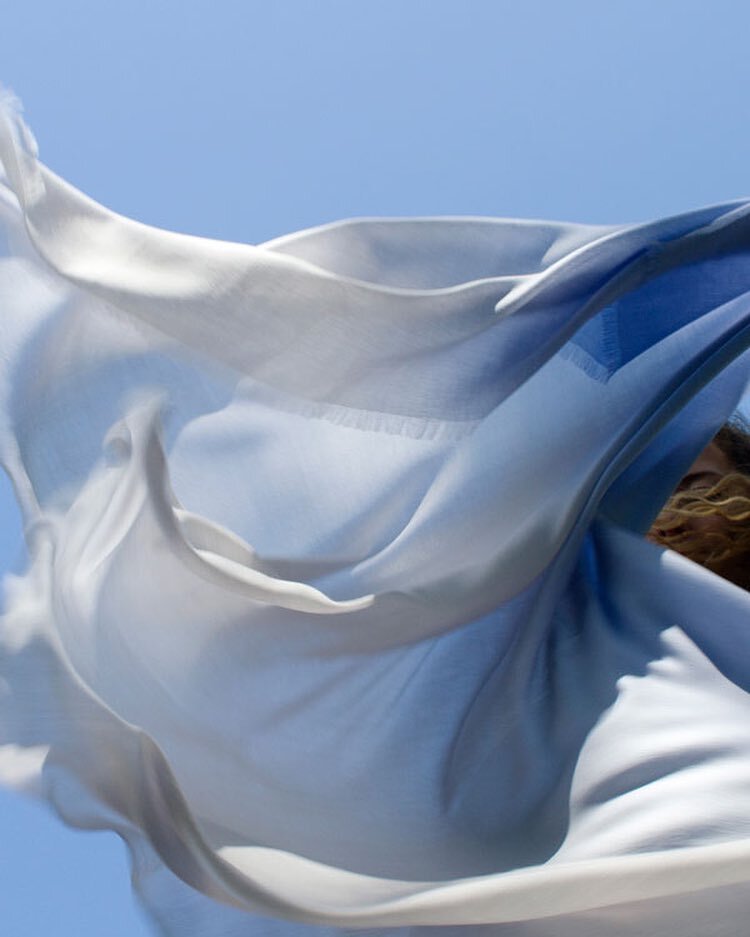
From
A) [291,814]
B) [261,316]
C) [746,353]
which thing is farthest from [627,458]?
[291,814]

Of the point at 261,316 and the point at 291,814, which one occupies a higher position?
the point at 261,316

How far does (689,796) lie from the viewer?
0.99 metres

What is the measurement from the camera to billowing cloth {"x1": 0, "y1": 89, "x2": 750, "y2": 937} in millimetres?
934

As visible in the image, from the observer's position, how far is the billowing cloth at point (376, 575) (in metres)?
0.93

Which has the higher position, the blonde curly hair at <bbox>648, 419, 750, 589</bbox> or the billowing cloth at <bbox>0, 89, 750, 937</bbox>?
the billowing cloth at <bbox>0, 89, 750, 937</bbox>

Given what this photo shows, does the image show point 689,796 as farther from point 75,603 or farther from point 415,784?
point 75,603

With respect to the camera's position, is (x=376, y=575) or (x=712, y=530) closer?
(x=376, y=575)

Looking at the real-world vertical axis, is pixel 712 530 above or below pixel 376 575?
below

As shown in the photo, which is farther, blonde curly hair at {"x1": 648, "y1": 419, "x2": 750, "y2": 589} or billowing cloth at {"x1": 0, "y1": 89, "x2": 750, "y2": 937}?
blonde curly hair at {"x1": 648, "y1": 419, "x2": 750, "y2": 589}

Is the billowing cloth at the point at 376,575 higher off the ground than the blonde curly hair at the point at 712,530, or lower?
higher

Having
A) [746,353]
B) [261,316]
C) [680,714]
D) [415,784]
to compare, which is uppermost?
[261,316]

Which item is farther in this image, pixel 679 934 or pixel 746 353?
pixel 746 353

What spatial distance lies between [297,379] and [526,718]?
369mm

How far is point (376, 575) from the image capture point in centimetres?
122
